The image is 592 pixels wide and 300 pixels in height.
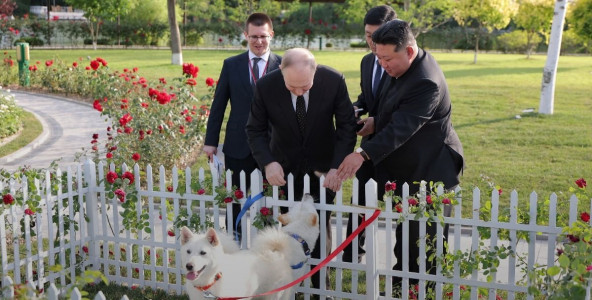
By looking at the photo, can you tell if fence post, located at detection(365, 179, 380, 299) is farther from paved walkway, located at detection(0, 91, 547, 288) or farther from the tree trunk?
the tree trunk

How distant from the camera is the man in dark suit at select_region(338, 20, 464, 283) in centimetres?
434

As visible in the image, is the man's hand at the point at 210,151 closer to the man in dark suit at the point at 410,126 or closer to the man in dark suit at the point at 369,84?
the man in dark suit at the point at 369,84

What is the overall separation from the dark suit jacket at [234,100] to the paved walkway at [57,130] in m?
3.42

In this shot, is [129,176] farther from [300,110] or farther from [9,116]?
[9,116]

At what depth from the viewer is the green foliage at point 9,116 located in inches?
476

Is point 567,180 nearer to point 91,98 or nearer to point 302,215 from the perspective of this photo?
point 302,215

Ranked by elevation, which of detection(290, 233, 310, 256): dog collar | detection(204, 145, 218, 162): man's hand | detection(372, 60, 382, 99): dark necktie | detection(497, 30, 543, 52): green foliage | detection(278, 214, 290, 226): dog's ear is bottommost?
detection(290, 233, 310, 256): dog collar

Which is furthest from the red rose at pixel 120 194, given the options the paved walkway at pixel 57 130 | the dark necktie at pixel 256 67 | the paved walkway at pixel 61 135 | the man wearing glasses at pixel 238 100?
the paved walkway at pixel 57 130

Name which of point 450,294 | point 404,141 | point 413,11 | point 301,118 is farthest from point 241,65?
point 413,11

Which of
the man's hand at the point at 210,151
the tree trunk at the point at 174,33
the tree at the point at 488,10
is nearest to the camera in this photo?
the man's hand at the point at 210,151

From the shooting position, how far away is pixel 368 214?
4.54 meters

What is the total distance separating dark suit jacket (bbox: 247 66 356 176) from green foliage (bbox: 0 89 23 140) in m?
8.60

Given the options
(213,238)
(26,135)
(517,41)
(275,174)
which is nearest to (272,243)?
(213,238)

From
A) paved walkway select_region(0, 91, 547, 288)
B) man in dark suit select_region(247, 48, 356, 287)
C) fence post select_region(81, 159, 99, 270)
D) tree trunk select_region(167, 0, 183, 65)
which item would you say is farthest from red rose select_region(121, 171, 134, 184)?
tree trunk select_region(167, 0, 183, 65)
